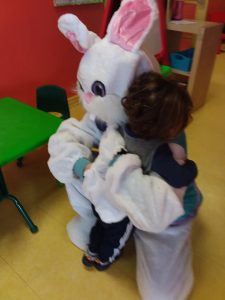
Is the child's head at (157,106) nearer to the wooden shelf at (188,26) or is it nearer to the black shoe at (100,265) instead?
the black shoe at (100,265)

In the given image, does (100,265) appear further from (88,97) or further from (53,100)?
(53,100)

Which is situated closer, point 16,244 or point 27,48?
point 16,244

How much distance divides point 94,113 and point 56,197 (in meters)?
0.68

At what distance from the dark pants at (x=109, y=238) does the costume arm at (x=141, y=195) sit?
220 millimetres

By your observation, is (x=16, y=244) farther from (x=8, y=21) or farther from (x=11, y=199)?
(x=8, y=21)

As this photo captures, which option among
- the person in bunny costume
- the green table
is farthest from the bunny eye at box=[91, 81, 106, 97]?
the green table

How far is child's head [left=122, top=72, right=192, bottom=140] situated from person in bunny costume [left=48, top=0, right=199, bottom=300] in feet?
0.24

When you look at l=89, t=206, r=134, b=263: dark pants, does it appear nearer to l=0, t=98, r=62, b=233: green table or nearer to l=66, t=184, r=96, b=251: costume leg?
l=66, t=184, r=96, b=251: costume leg

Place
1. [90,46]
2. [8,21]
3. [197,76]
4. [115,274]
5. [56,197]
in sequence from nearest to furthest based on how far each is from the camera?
[90,46] < [115,274] < [56,197] < [8,21] < [197,76]

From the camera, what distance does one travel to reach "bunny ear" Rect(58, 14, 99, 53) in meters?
0.80

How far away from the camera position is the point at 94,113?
0.87m

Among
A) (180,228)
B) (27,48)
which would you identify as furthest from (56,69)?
(180,228)

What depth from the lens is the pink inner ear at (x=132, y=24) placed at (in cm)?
74

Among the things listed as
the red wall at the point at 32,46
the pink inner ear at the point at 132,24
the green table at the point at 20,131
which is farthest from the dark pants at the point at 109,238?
the red wall at the point at 32,46
